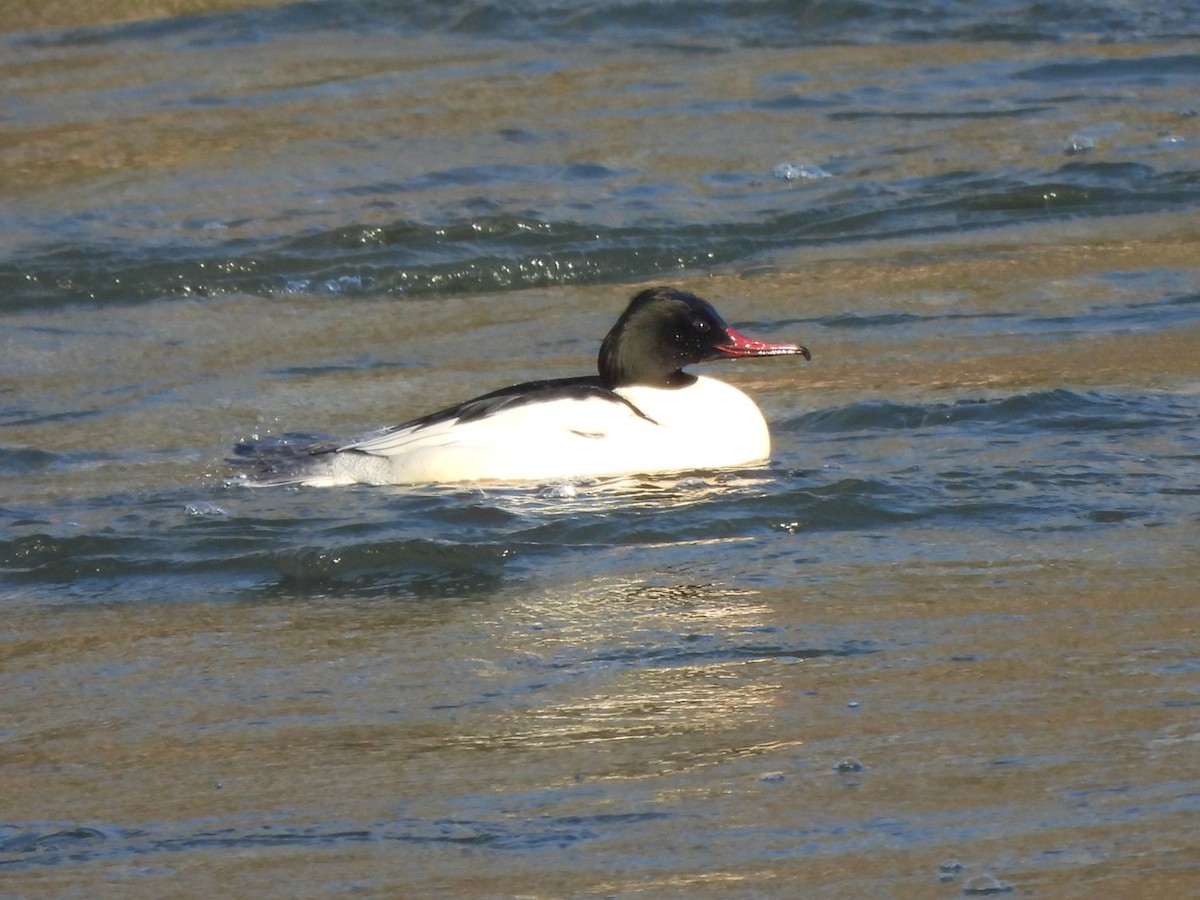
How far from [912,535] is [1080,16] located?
36.3 feet

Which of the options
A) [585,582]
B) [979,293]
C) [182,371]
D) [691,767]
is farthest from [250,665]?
[979,293]

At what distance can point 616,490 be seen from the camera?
7926mm

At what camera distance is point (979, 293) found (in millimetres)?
10820

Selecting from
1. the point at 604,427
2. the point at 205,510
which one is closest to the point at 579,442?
the point at 604,427

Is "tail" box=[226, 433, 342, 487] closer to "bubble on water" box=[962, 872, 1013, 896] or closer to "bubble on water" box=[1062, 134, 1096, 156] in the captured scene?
"bubble on water" box=[962, 872, 1013, 896]

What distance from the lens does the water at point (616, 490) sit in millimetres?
4789

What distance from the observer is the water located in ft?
15.7

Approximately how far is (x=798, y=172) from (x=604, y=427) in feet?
18.6

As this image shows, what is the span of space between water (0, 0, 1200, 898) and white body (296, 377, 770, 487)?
150mm

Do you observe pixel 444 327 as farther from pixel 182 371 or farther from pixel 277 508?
pixel 277 508

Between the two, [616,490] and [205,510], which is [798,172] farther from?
[205,510]

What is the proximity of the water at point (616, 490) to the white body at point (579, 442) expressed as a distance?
150mm

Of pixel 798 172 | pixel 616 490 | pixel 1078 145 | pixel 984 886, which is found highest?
pixel 1078 145

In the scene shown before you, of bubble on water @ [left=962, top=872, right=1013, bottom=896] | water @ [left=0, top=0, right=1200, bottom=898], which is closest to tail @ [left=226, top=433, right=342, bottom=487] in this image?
water @ [left=0, top=0, right=1200, bottom=898]
